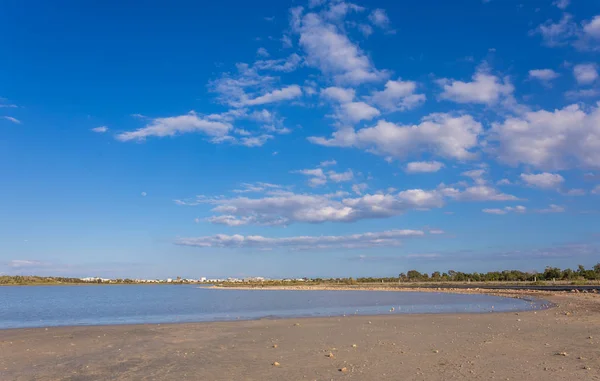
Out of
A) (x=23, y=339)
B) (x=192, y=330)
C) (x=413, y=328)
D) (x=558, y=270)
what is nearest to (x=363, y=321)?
(x=413, y=328)

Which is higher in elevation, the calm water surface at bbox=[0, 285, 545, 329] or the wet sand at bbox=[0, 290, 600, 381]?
the wet sand at bbox=[0, 290, 600, 381]

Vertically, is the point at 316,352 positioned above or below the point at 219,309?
above

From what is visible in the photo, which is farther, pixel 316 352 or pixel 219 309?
pixel 219 309

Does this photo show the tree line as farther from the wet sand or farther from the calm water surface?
the wet sand

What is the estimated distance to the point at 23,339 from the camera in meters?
21.5

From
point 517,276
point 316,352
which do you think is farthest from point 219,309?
point 517,276

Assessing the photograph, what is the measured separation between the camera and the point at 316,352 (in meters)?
16.5

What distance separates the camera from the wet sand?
42.9ft

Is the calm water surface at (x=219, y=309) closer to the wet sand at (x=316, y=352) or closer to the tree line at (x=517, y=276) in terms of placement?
the wet sand at (x=316, y=352)

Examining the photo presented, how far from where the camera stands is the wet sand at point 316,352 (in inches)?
515

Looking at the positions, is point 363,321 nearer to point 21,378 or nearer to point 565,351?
point 565,351

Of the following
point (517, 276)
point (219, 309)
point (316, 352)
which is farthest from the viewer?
point (517, 276)

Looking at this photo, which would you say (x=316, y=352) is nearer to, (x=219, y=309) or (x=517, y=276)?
(x=219, y=309)

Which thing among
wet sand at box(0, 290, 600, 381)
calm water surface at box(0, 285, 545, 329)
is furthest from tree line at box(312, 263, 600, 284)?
wet sand at box(0, 290, 600, 381)
